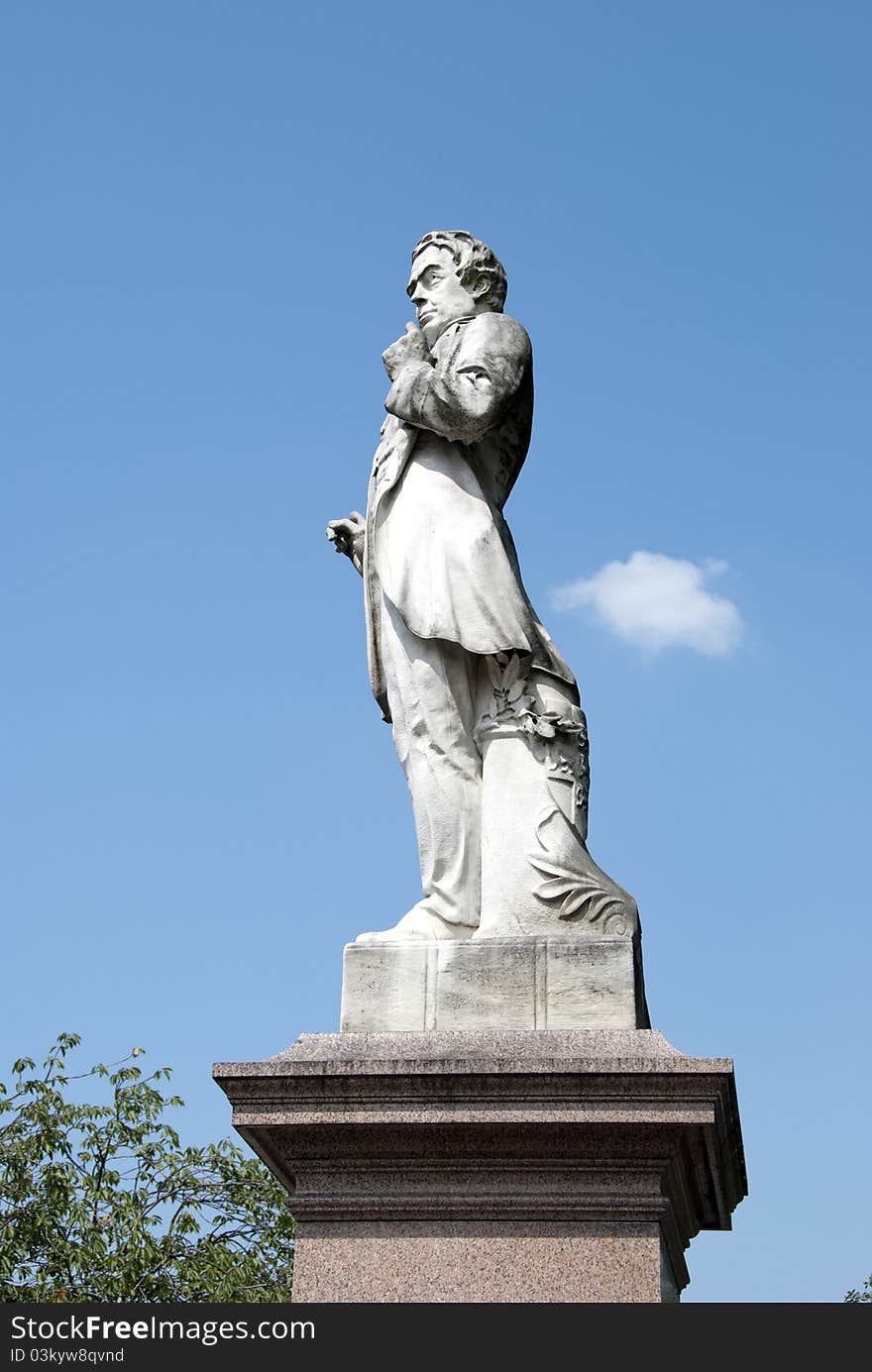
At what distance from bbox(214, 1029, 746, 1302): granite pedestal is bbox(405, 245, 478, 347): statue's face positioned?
3.51m

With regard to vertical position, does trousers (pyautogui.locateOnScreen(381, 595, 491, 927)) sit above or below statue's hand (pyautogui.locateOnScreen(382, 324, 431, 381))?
below

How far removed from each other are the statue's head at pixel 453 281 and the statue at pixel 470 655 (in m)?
0.01

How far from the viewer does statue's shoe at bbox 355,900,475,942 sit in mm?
7684

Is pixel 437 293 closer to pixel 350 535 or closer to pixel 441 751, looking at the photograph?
pixel 350 535

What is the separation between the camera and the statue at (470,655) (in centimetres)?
772

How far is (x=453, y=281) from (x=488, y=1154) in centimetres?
419

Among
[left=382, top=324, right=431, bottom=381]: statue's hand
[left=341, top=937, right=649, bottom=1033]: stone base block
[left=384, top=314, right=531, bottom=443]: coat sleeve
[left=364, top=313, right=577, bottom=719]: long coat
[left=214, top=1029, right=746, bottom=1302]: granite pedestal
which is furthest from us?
[left=382, top=324, right=431, bottom=381]: statue's hand

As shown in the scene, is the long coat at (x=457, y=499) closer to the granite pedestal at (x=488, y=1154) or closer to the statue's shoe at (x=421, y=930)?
the statue's shoe at (x=421, y=930)

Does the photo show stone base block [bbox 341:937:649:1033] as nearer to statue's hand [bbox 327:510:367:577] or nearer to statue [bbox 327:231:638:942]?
statue [bbox 327:231:638:942]

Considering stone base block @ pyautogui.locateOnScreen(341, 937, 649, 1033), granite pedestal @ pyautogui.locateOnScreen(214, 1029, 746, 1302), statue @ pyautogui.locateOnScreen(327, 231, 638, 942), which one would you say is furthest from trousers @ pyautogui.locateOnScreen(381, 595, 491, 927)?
granite pedestal @ pyautogui.locateOnScreen(214, 1029, 746, 1302)

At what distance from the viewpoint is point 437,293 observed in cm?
882

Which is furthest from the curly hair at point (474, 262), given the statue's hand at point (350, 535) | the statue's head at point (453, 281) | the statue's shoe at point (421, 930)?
the statue's shoe at point (421, 930)

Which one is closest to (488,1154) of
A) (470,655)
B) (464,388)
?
(470,655)

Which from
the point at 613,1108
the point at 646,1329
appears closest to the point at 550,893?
the point at 613,1108
